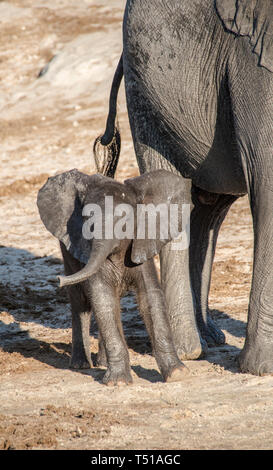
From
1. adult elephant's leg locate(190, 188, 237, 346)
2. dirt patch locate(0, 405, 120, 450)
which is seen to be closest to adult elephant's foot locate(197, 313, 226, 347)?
adult elephant's leg locate(190, 188, 237, 346)

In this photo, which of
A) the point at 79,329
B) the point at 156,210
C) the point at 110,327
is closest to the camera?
the point at 110,327

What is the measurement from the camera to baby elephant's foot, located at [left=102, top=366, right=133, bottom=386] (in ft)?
14.7

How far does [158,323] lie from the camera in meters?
4.49

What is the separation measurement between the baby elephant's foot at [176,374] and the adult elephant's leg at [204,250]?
1016mm

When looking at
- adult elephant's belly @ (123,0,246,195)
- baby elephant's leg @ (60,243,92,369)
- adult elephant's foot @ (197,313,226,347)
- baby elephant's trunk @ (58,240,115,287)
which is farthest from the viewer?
adult elephant's foot @ (197,313,226,347)

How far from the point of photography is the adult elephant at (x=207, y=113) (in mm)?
4496

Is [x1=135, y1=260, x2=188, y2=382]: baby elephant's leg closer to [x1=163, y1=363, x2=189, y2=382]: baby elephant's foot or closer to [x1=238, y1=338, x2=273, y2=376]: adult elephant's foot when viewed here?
[x1=163, y1=363, x2=189, y2=382]: baby elephant's foot

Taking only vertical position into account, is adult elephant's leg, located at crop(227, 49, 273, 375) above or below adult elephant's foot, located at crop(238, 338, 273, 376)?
above

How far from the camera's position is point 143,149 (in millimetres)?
5219

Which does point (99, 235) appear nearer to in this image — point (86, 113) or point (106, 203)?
point (106, 203)

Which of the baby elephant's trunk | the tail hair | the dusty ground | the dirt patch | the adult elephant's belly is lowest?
the dusty ground

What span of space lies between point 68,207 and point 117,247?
401 mm

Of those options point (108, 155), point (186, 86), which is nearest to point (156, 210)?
point (186, 86)

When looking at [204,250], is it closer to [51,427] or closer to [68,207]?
[68,207]
